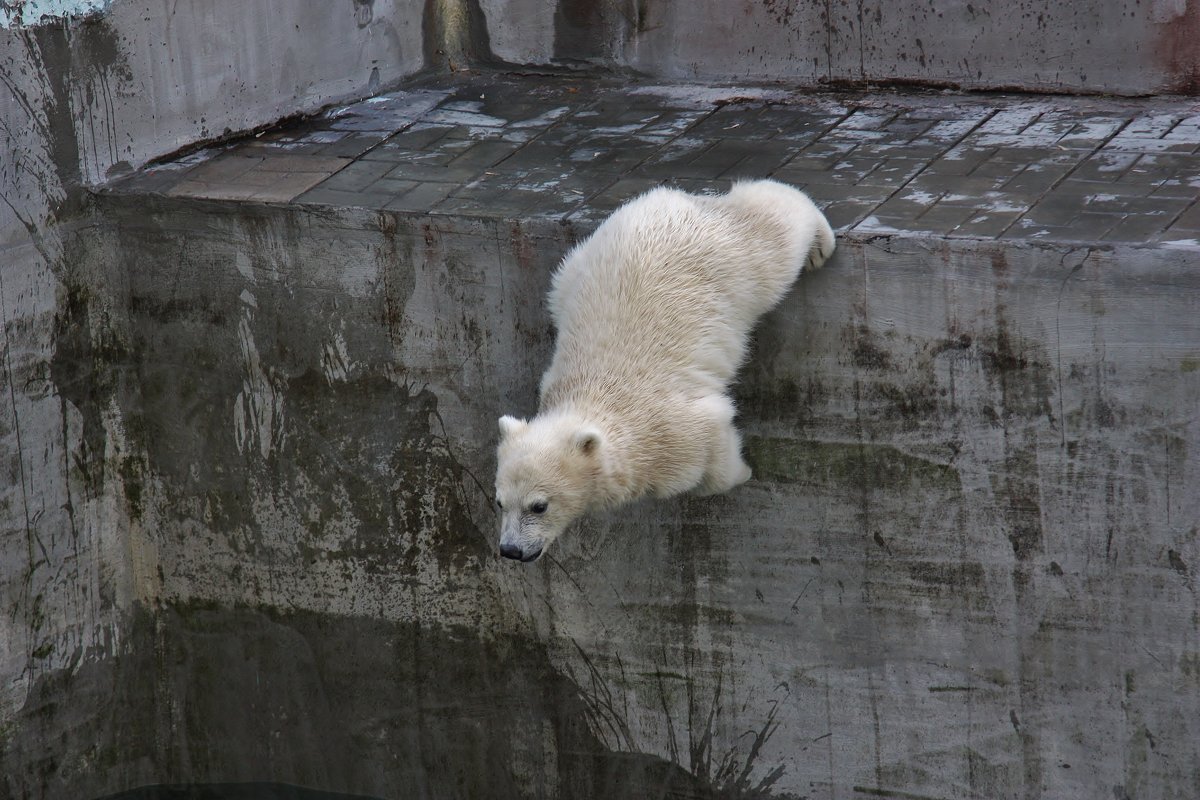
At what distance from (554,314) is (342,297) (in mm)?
1012

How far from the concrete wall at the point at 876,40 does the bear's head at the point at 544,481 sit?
111 inches

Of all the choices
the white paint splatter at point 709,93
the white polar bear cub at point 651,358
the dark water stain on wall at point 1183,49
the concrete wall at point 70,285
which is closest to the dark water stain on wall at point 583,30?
the white paint splatter at point 709,93

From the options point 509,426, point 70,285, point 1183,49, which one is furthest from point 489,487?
point 1183,49

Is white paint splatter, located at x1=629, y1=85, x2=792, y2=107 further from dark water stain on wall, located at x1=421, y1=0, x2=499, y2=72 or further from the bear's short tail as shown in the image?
the bear's short tail

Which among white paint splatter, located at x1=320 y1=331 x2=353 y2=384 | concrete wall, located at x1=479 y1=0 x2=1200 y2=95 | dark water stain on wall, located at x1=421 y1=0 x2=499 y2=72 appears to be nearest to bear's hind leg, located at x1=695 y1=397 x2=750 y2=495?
white paint splatter, located at x1=320 y1=331 x2=353 y2=384

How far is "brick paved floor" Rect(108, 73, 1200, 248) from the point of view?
4.71 metres

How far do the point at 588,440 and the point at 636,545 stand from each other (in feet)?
3.55

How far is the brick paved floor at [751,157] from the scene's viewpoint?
4711 mm

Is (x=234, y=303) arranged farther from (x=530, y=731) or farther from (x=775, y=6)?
(x=775, y=6)

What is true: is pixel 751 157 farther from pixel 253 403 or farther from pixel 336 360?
pixel 253 403

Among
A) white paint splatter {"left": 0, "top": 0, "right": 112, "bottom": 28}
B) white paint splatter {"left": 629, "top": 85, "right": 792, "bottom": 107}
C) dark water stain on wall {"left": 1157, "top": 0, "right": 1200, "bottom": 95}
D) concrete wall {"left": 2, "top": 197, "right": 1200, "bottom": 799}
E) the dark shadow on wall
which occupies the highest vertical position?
white paint splatter {"left": 0, "top": 0, "right": 112, "bottom": 28}

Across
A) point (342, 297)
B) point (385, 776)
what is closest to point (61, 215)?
point (342, 297)

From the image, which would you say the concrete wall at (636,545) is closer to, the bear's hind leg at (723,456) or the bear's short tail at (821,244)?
the bear's short tail at (821,244)

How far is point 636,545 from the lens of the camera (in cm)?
514
